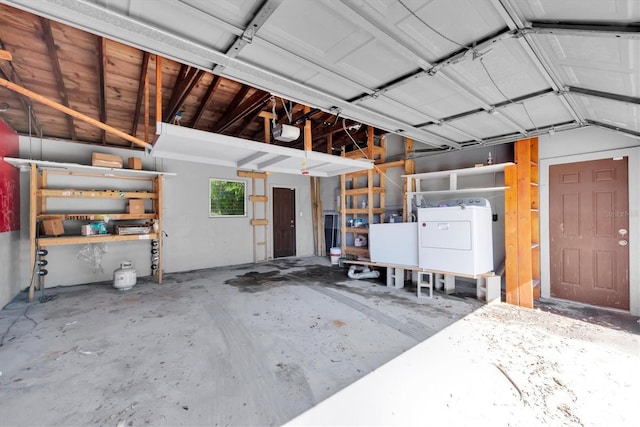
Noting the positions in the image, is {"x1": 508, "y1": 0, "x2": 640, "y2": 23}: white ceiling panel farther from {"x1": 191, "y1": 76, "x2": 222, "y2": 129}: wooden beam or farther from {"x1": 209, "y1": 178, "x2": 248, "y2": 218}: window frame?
{"x1": 209, "y1": 178, "x2": 248, "y2": 218}: window frame

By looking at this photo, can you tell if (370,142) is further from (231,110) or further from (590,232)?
(590,232)

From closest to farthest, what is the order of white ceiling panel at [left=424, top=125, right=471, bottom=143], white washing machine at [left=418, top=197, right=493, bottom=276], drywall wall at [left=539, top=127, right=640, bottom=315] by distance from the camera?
drywall wall at [left=539, top=127, right=640, bottom=315], white ceiling panel at [left=424, top=125, right=471, bottom=143], white washing machine at [left=418, top=197, right=493, bottom=276]

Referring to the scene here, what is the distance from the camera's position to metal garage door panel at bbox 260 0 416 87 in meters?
1.60

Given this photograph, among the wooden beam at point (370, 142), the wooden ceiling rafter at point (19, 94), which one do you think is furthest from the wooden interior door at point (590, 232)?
the wooden ceiling rafter at point (19, 94)

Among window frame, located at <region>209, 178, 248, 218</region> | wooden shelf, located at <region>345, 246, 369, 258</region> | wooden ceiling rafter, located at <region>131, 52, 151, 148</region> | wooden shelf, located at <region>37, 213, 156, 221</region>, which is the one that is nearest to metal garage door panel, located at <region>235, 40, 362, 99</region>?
wooden ceiling rafter, located at <region>131, 52, 151, 148</region>

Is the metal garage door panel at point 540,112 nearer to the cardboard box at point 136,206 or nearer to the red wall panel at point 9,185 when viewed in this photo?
the cardboard box at point 136,206

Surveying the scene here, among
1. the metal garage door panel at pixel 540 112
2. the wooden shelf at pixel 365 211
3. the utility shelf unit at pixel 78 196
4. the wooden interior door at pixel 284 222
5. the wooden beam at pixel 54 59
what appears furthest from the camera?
the wooden interior door at pixel 284 222

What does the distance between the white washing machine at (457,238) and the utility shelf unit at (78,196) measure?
488 centimetres

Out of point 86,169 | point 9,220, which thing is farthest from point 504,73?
point 9,220

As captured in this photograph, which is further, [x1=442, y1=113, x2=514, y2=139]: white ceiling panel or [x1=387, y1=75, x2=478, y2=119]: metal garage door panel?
[x1=442, y1=113, x2=514, y2=139]: white ceiling panel

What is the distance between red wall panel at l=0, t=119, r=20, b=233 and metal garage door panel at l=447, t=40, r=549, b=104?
19.2 feet

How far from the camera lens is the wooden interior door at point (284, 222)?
792 centimetres

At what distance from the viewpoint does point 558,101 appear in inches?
106

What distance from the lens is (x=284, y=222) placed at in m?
8.10
